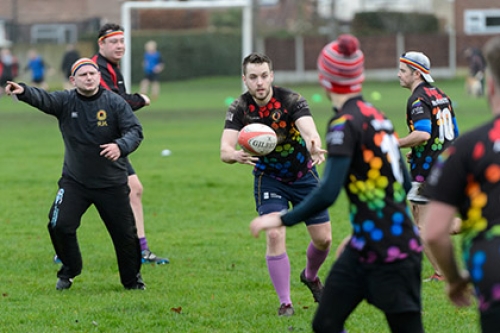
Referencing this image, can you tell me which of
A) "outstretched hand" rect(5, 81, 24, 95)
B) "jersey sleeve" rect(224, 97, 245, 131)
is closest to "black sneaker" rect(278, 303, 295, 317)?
"jersey sleeve" rect(224, 97, 245, 131)

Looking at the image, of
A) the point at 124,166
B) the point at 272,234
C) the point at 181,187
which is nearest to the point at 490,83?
the point at 272,234

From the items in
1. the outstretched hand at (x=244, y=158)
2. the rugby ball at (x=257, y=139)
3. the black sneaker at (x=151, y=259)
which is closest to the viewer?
the outstretched hand at (x=244, y=158)

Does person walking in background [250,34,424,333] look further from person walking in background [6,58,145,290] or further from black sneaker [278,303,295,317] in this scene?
person walking in background [6,58,145,290]

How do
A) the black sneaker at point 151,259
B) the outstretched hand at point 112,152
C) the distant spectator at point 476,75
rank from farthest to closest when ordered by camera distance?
the distant spectator at point 476,75
the black sneaker at point 151,259
the outstretched hand at point 112,152

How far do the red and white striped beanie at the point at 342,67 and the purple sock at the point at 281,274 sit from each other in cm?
280

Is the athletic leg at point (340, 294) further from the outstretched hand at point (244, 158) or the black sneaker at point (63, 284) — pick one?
the black sneaker at point (63, 284)

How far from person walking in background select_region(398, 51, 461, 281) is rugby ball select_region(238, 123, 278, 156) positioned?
61.8 inches

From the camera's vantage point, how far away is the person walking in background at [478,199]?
13.8 ft

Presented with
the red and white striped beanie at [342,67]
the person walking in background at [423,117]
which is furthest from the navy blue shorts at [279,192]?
the red and white striped beanie at [342,67]

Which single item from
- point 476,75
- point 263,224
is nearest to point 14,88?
point 263,224

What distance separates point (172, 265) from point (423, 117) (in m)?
3.13

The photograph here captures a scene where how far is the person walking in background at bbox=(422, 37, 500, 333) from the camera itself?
419 cm

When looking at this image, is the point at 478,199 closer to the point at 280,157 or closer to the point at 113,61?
the point at 280,157

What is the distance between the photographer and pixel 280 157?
8.12 metres
